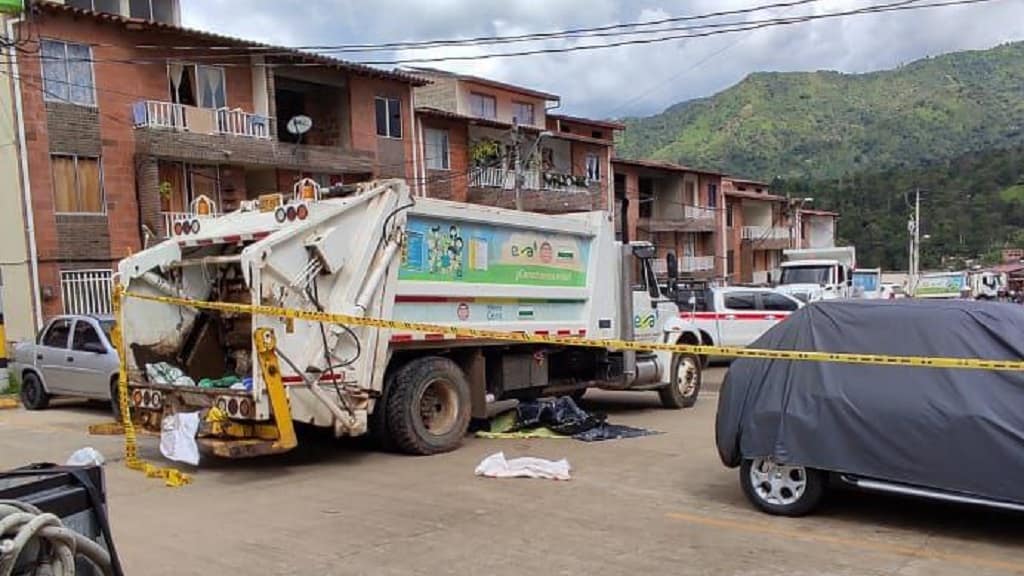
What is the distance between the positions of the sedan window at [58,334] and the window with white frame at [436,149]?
19.2 metres

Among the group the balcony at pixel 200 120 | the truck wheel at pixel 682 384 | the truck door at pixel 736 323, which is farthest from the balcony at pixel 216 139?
the truck wheel at pixel 682 384

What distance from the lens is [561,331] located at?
36.3ft

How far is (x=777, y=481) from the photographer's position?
254 inches

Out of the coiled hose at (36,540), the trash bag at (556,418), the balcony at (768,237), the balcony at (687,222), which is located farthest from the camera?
the balcony at (768,237)

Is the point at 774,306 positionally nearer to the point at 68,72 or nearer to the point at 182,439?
the point at 182,439

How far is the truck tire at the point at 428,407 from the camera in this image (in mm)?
8914

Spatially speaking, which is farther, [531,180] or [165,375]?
[531,180]

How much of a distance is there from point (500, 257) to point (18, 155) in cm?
1537

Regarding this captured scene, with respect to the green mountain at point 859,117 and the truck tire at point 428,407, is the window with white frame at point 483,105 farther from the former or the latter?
the green mountain at point 859,117

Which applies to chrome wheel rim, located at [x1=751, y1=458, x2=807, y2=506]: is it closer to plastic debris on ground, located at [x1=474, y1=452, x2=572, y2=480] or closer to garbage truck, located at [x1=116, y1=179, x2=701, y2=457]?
plastic debris on ground, located at [x1=474, y1=452, x2=572, y2=480]

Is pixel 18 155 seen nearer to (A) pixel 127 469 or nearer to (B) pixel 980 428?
(A) pixel 127 469

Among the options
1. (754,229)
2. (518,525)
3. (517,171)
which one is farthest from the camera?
→ (754,229)

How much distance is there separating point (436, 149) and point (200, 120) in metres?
10.5

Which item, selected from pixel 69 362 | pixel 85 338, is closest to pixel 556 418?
pixel 85 338
